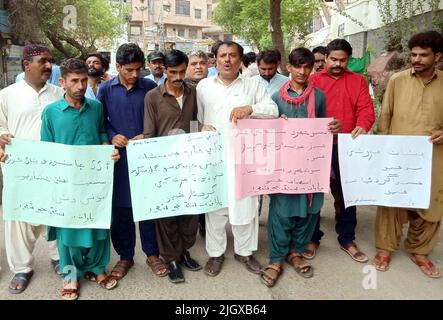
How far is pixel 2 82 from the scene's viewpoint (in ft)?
43.3

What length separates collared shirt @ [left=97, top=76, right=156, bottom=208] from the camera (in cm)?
293

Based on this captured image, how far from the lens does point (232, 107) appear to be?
2965mm

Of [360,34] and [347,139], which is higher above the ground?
[360,34]

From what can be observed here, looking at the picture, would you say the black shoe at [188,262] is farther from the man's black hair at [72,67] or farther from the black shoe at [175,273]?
the man's black hair at [72,67]

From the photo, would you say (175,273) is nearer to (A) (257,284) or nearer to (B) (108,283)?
(B) (108,283)

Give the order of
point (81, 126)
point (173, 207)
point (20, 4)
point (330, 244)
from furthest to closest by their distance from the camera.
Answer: point (20, 4) → point (330, 244) → point (173, 207) → point (81, 126)

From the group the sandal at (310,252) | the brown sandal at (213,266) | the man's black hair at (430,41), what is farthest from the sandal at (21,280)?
the man's black hair at (430,41)

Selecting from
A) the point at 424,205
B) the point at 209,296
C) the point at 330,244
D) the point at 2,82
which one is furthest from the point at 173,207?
the point at 2,82

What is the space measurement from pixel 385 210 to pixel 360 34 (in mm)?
9008

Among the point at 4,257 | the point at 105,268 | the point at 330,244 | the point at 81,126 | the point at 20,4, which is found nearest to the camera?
the point at 81,126

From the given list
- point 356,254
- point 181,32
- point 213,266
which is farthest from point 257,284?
Answer: point 181,32

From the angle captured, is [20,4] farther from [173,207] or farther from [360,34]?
[173,207]

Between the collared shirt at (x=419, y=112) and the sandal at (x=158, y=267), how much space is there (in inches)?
84.5

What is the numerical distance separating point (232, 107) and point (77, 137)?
1.17 meters
